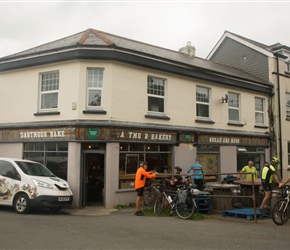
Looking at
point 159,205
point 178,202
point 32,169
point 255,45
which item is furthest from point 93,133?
point 255,45

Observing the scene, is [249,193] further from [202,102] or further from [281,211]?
[202,102]

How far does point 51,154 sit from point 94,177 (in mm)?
1969

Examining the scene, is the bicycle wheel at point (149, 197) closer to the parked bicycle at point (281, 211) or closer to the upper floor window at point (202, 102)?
the parked bicycle at point (281, 211)

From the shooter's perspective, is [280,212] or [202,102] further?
[202,102]

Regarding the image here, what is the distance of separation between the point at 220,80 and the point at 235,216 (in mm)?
8647

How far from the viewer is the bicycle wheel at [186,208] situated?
1027 cm

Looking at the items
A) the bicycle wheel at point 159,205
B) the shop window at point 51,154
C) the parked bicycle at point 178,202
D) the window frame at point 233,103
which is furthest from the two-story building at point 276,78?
the shop window at point 51,154

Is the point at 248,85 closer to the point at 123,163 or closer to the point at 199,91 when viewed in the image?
the point at 199,91

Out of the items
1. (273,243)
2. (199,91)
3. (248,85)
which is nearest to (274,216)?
(273,243)

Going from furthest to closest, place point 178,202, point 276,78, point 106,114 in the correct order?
point 276,78 < point 106,114 < point 178,202

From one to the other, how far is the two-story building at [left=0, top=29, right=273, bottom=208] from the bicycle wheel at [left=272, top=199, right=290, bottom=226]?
19.3ft

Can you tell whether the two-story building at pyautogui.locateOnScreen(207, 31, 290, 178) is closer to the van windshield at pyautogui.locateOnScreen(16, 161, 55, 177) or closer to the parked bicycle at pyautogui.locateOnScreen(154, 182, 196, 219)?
the parked bicycle at pyautogui.locateOnScreen(154, 182, 196, 219)

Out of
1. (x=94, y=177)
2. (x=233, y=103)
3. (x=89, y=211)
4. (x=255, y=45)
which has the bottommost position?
(x=89, y=211)

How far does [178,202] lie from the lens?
10.5 metres
